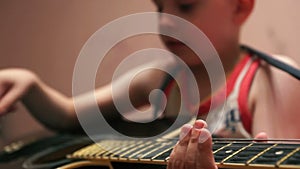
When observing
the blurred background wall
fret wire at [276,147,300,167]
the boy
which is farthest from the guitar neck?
the blurred background wall

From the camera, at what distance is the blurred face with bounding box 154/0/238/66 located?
0.53 meters

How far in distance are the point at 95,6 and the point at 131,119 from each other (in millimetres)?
280

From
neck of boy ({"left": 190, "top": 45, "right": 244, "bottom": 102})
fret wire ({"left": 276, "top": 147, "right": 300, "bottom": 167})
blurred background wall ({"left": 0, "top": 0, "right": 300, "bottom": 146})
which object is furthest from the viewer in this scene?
blurred background wall ({"left": 0, "top": 0, "right": 300, "bottom": 146})

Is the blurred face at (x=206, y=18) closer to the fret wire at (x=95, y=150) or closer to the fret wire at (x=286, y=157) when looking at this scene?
the fret wire at (x=95, y=150)

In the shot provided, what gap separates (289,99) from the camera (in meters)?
0.50

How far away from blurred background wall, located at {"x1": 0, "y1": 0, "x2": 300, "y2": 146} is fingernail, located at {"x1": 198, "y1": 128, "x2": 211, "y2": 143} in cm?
45

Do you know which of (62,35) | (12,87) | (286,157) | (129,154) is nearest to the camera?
(286,157)

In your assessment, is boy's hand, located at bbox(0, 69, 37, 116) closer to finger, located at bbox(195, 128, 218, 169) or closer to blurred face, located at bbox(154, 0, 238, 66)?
blurred face, located at bbox(154, 0, 238, 66)

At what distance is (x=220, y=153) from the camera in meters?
0.35

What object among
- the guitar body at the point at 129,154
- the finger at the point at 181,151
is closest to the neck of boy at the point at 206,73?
the guitar body at the point at 129,154

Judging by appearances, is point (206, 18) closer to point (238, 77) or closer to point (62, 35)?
point (238, 77)

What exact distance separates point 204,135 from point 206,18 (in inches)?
10.6

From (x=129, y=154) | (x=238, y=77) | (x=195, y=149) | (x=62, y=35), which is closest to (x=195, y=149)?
(x=195, y=149)

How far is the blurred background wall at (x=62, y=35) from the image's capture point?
75 centimetres
